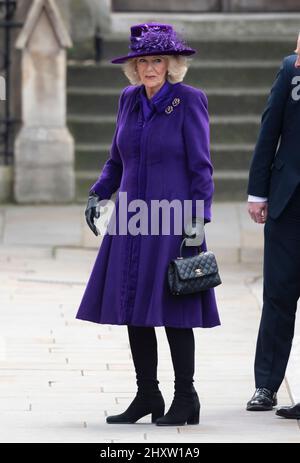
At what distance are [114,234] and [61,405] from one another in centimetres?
92

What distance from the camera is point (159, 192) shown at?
6379 mm

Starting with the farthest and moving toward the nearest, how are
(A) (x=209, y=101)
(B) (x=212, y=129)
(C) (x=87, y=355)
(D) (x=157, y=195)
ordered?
(A) (x=209, y=101) → (B) (x=212, y=129) → (C) (x=87, y=355) → (D) (x=157, y=195)

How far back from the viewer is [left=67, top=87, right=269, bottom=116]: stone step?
1448 centimetres

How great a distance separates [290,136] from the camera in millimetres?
6691

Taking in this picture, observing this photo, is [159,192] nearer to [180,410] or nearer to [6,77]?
[180,410]

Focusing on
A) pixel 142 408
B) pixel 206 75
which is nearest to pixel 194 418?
pixel 142 408

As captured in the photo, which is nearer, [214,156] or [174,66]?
[174,66]

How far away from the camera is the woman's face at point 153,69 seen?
638 cm

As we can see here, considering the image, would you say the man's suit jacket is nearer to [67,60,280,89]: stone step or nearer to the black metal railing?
the black metal railing

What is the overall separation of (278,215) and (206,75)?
8189 millimetres

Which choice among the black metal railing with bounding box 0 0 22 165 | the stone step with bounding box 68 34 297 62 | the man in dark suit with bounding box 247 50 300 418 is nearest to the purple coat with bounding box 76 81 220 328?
the man in dark suit with bounding box 247 50 300 418

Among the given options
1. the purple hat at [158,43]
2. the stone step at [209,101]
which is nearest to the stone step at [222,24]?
the stone step at [209,101]

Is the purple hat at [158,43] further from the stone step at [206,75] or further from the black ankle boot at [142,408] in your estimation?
the stone step at [206,75]
